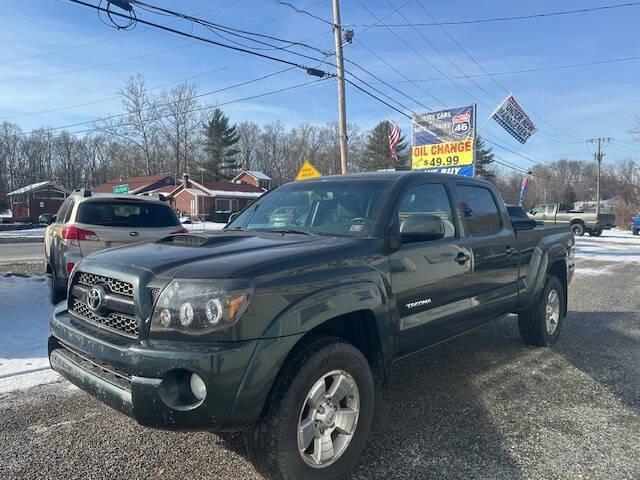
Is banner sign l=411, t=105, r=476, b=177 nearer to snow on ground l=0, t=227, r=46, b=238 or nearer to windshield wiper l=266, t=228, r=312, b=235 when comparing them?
windshield wiper l=266, t=228, r=312, b=235

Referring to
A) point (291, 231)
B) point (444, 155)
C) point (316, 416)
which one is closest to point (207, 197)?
point (444, 155)

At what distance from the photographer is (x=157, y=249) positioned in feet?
9.96

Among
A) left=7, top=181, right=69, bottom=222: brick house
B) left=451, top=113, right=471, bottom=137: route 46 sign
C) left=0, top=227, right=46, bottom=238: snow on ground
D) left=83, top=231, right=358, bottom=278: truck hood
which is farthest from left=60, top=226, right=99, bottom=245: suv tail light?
left=7, top=181, right=69, bottom=222: brick house

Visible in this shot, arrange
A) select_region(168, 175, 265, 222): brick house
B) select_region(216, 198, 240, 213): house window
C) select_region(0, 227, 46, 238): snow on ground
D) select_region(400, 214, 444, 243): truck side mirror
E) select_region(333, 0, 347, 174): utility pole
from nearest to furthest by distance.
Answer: select_region(400, 214, 444, 243): truck side mirror, select_region(333, 0, 347, 174): utility pole, select_region(0, 227, 46, 238): snow on ground, select_region(168, 175, 265, 222): brick house, select_region(216, 198, 240, 213): house window

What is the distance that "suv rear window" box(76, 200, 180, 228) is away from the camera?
7043mm

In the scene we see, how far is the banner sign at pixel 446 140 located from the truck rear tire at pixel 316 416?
55.9 ft

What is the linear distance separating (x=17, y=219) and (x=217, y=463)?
56559mm

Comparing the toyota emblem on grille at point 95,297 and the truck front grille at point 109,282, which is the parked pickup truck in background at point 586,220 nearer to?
the truck front grille at point 109,282

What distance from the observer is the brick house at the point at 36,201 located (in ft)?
177

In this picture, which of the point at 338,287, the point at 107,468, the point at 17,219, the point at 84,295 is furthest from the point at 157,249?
the point at 17,219

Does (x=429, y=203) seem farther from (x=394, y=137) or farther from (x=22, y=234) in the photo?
(x=22, y=234)

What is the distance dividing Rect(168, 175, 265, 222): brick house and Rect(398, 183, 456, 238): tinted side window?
5078 cm

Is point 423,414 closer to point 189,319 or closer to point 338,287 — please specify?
point 338,287

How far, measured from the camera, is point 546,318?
552 centimetres
